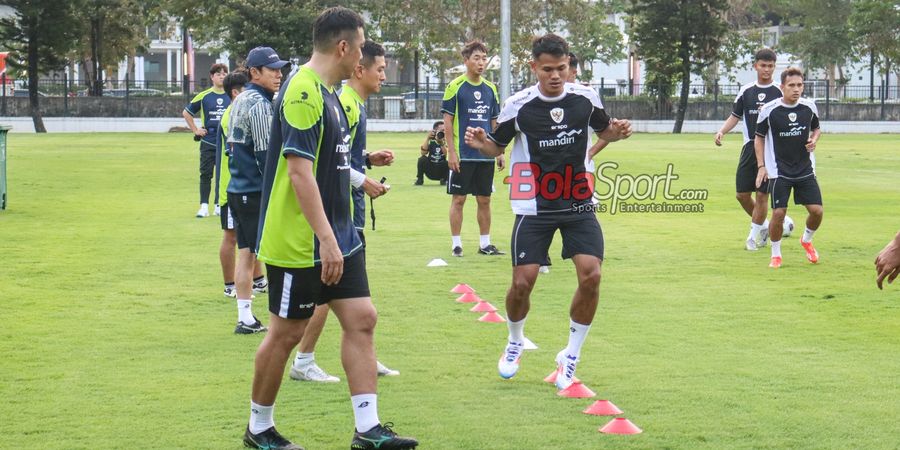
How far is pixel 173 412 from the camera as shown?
6.59 m

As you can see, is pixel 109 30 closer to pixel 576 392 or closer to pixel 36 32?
pixel 36 32

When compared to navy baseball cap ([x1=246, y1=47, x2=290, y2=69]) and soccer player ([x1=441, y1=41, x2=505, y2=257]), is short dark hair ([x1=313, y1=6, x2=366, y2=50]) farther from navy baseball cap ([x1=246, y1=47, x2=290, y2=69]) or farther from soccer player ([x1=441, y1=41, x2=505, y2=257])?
soccer player ([x1=441, y1=41, x2=505, y2=257])

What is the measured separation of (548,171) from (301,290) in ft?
8.07

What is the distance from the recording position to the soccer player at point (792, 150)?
42.3 ft

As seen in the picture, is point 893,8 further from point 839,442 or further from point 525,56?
point 839,442

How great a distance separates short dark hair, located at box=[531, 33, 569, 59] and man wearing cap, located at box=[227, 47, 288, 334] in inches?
82.8

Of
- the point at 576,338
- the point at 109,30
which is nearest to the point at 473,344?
the point at 576,338

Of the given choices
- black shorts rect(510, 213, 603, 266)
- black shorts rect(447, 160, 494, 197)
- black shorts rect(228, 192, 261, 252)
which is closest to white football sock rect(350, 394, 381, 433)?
black shorts rect(510, 213, 603, 266)

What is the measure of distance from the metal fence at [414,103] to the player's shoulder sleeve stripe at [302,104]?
48.0 metres

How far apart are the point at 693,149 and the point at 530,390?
97.1 feet

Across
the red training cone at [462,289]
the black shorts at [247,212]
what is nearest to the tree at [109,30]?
the red training cone at [462,289]

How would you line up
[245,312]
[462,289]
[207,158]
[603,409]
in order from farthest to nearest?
[207,158] < [462,289] < [245,312] < [603,409]

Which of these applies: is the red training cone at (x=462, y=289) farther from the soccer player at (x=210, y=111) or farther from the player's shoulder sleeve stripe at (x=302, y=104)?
the soccer player at (x=210, y=111)

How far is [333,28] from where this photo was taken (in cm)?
558
